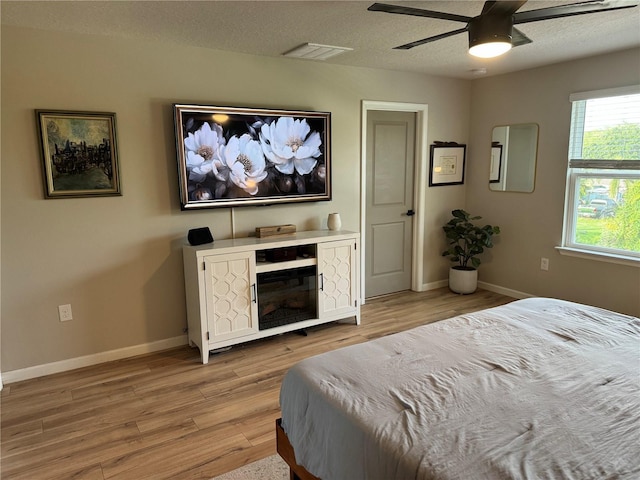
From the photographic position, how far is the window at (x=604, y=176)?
369 centimetres

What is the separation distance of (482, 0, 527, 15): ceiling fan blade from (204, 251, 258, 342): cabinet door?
2.21m

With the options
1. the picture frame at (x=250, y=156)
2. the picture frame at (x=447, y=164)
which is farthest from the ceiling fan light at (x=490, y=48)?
the picture frame at (x=447, y=164)

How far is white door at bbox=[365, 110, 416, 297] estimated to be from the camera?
4.54m

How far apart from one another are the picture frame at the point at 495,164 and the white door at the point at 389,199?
894 millimetres

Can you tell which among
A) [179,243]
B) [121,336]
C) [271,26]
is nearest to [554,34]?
[271,26]

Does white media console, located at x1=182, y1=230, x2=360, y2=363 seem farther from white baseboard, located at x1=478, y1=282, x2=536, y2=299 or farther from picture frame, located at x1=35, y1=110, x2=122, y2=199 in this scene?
white baseboard, located at x1=478, y1=282, x2=536, y2=299

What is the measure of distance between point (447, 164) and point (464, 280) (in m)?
1.33

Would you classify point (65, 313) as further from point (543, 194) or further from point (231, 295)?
point (543, 194)

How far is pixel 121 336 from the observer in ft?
11.0

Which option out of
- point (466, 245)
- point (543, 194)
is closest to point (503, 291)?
point (466, 245)

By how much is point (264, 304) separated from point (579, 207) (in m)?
3.09

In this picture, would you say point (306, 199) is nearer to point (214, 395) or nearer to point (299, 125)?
point (299, 125)

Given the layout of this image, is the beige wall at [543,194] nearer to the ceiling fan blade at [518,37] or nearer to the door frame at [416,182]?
the door frame at [416,182]

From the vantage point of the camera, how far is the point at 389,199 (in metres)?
4.73
